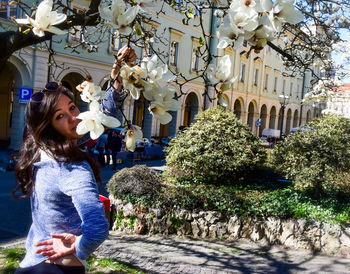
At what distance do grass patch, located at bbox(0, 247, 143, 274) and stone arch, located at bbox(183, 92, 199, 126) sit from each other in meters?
23.5

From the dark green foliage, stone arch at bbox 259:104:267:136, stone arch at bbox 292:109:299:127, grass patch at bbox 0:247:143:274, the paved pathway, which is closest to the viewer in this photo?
grass patch at bbox 0:247:143:274

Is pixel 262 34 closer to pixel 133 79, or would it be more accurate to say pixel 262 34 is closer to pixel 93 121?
pixel 133 79

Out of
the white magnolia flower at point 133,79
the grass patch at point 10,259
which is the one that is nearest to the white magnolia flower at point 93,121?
the white magnolia flower at point 133,79

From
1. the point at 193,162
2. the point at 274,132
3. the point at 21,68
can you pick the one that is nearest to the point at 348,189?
the point at 193,162

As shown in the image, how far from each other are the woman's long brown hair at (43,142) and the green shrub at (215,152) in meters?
6.28

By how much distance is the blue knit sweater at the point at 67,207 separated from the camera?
174cm

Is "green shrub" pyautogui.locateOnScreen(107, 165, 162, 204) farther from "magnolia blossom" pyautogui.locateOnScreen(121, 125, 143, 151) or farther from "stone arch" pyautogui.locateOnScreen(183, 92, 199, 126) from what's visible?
"stone arch" pyautogui.locateOnScreen(183, 92, 199, 126)

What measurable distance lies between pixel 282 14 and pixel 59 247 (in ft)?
4.83

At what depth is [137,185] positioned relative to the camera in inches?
290

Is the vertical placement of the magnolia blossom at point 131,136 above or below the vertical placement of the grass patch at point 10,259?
above

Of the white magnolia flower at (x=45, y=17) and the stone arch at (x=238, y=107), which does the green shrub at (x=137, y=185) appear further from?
the stone arch at (x=238, y=107)

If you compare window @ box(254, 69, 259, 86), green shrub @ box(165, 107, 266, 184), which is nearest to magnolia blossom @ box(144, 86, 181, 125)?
green shrub @ box(165, 107, 266, 184)

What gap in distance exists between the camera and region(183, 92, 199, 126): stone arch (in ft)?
94.0

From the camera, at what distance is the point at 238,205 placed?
6.92 meters
